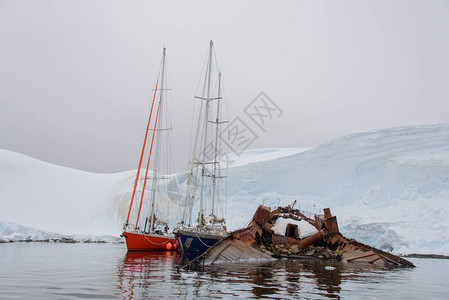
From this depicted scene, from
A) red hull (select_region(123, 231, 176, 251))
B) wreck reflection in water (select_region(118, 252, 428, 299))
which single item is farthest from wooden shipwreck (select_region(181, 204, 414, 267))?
red hull (select_region(123, 231, 176, 251))

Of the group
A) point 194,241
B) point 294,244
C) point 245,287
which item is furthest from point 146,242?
point 245,287

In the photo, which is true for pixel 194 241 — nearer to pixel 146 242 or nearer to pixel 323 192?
pixel 146 242

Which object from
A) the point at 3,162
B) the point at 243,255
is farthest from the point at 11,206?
the point at 243,255

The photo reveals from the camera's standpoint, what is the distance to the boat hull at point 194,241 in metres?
23.2

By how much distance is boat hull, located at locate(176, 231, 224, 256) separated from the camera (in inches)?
914

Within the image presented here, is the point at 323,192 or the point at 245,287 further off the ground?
the point at 323,192

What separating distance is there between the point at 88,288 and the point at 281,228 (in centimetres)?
1709

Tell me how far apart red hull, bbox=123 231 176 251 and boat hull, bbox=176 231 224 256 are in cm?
414

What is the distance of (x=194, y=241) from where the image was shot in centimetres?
2333

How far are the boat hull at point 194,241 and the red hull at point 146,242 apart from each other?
4.14 meters

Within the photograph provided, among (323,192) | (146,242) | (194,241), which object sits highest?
(323,192)

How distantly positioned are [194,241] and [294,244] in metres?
5.87

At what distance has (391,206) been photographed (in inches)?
1379

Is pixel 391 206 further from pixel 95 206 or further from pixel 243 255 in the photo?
pixel 95 206
